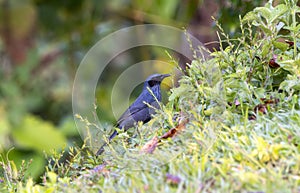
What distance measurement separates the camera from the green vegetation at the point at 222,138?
7.42 feet

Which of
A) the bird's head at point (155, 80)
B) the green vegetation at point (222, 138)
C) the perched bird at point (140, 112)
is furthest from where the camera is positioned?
the bird's head at point (155, 80)

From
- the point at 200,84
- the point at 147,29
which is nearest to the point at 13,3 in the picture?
the point at 147,29

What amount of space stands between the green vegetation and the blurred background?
253 centimetres

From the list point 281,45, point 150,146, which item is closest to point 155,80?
point 281,45

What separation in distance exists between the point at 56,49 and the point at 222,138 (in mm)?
5476

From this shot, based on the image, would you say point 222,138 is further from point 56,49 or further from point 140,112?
point 56,49

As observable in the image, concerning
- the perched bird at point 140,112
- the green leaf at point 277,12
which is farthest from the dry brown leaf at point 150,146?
the green leaf at point 277,12

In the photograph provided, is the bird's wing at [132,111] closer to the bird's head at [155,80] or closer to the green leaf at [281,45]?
the bird's head at [155,80]

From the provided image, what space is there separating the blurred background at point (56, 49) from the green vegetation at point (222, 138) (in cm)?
253

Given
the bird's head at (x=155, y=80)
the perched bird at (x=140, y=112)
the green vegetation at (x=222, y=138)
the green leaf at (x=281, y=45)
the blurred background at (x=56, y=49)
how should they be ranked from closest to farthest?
1. the green vegetation at (x=222, y=138)
2. the green leaf at (x=281, y=45)
3. the perched bird at (x=140, y=112)
4. the bird's head at (x=155, y=80)
5. the blurred background at (x=56, y=49)

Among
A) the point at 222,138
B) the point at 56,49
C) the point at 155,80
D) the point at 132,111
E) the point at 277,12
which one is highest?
the point at 56,49

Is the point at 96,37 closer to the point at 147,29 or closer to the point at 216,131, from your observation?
the point at 147,29

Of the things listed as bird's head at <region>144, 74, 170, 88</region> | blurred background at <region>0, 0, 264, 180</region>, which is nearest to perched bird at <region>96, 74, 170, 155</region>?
bird's head at <region>144, 74, 170, 88</region>

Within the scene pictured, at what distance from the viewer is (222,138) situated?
8.21 ft
